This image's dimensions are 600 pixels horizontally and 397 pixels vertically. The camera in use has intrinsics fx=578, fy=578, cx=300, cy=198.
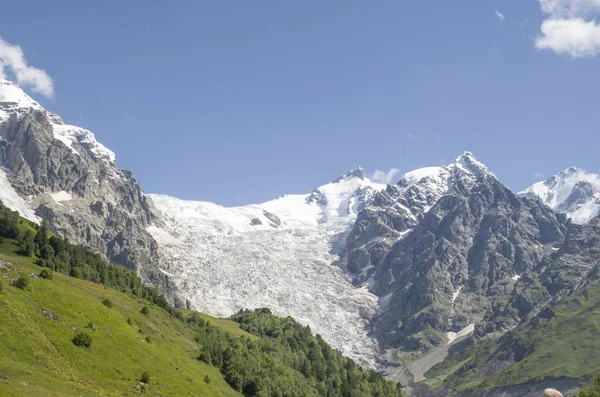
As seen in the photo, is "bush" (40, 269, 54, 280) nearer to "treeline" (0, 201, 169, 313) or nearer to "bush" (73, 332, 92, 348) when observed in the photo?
"bush" (73, 332, 92, 348)

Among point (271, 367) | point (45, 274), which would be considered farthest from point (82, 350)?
point (271, 367)

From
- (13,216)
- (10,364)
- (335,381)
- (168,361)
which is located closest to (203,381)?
(168,361)

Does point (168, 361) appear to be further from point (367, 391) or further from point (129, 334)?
point (367, 391)

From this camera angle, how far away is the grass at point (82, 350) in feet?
205

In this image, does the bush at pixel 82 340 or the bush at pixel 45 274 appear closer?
the bush at pixel 82 340

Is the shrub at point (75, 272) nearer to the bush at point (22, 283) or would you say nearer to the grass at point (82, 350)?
the grass at point (82, 350)

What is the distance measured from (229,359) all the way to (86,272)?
38567 millimetres

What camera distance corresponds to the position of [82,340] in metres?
76.4

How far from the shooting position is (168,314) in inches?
5581

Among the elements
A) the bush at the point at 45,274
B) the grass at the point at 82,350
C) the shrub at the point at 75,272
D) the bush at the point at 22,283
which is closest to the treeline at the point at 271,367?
the grass at the point at 82,350

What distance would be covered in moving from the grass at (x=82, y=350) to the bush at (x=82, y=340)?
0.87m

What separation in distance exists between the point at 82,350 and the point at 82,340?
1.44 meters

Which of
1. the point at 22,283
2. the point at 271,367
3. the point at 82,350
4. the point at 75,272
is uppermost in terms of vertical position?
the point at 75,272

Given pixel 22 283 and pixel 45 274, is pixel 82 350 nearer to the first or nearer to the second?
pixel 22 283
